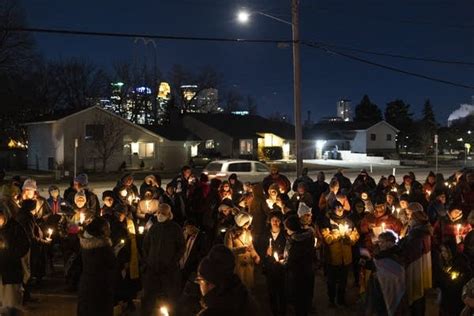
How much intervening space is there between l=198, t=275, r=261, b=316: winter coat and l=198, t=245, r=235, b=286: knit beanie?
A: 45mm

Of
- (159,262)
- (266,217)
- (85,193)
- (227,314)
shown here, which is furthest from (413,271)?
(85,193)

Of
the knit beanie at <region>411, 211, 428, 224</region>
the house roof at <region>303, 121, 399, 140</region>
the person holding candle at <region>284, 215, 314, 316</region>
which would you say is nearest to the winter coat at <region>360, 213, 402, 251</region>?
the knit beanie at <region>411, 211, 428, 224</region>

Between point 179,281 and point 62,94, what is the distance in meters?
65.5

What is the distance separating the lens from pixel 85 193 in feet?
34.0

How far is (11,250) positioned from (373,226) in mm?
5416

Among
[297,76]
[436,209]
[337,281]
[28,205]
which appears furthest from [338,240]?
→ [297,76]

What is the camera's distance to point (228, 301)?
3707 mm

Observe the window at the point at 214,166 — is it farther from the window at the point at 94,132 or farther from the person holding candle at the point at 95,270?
the window at the point at 94,132

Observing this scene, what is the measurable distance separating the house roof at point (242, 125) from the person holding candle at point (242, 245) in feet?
176

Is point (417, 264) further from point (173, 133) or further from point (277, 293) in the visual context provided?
point (173, 133)

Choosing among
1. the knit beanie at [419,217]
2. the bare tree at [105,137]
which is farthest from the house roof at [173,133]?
the knit beanie at [419,217]

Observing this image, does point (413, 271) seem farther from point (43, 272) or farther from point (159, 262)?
point (43, 272)

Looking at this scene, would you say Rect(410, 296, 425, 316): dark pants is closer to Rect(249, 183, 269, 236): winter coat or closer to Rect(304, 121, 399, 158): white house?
Rect(249, 183, 269, 236): winter coat

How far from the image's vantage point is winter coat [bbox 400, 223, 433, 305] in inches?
288
